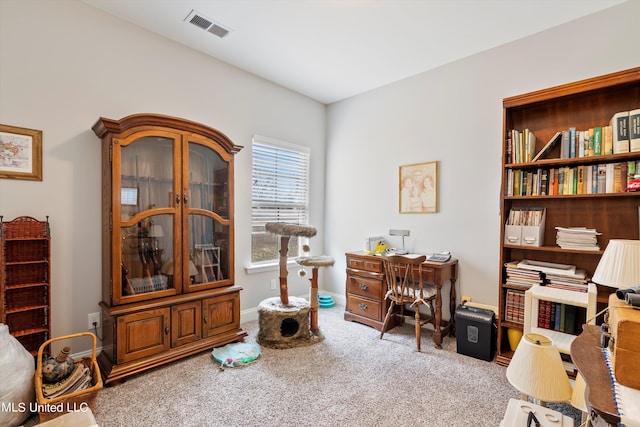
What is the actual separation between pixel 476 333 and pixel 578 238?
1068 mm

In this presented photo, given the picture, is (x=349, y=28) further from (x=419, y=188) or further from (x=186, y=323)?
(x=186, y=323)

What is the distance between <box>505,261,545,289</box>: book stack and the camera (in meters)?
2.40

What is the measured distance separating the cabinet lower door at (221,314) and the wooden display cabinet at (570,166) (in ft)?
7.51

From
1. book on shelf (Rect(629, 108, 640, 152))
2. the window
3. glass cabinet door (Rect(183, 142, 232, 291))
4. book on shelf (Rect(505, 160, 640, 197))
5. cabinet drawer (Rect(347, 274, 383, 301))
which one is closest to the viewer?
book on shelf (Rect(629, 108, 640, 152))

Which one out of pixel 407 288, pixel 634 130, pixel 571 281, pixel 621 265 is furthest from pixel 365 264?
pixel 634 130

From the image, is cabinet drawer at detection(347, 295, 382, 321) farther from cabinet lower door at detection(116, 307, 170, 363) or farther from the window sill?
cabinet lower door at detection(116, 307, 170, 363)

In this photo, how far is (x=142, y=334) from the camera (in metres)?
2.29

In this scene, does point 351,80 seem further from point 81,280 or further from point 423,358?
point 81,280

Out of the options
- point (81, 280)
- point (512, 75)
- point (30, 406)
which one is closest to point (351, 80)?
point (512, 75)

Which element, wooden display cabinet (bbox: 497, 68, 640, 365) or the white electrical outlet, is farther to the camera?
the white electrical outlet

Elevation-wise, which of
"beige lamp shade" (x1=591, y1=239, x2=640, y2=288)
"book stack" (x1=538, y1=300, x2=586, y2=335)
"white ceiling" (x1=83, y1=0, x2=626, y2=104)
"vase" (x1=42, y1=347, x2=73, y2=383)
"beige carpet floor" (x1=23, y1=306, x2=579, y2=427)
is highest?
"white ceiling" (x1=83, y1=0, x2=626, y2=104)

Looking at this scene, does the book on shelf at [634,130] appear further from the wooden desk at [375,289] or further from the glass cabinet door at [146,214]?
the glass cabinet door at [146,214]

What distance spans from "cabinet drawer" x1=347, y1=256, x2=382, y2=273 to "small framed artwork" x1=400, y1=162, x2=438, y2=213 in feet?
2.39

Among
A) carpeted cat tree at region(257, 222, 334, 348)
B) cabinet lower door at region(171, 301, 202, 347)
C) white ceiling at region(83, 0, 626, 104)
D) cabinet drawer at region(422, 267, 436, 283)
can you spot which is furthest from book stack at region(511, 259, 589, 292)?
cabinet lower door at region(171, 301, 202, 347)
